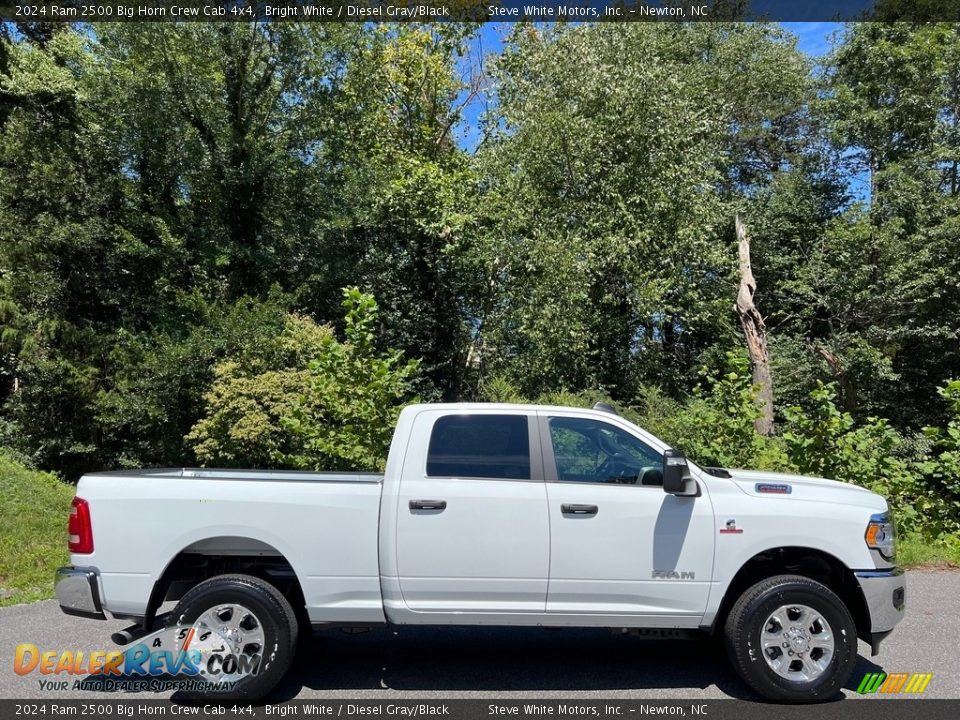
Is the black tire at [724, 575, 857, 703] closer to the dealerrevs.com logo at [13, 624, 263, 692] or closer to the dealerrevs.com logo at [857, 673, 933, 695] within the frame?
the dealerrevs.com logo at [857, 673, 933, 695]

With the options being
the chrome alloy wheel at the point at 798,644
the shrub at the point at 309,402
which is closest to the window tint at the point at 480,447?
the chrome alloy wheel at the point at 798,644

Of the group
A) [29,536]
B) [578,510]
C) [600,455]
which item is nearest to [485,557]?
[578,510]

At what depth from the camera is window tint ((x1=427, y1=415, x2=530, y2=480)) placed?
17.6ft

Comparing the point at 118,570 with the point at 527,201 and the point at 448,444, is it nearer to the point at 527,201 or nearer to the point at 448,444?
the point at 448,444

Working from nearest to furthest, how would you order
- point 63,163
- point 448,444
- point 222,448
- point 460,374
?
point 448,444 → point 222,448 → point 63,163 → point 460,374

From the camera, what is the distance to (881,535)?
5.33m

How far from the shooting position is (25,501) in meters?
10.8

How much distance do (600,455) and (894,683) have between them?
2.57 m

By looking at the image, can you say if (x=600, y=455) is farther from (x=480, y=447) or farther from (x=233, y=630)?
(x=233, y=630)

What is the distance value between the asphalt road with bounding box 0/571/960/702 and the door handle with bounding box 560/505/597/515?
3.98 feet

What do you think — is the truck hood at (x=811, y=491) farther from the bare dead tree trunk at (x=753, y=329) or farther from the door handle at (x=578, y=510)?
the bare dead tree trunk at (x=753, y=329)

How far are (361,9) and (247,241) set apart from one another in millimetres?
6066

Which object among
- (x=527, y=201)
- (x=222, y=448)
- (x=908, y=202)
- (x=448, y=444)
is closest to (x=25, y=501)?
(x=222, y=448)

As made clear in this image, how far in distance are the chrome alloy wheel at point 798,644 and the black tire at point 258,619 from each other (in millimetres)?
3077
